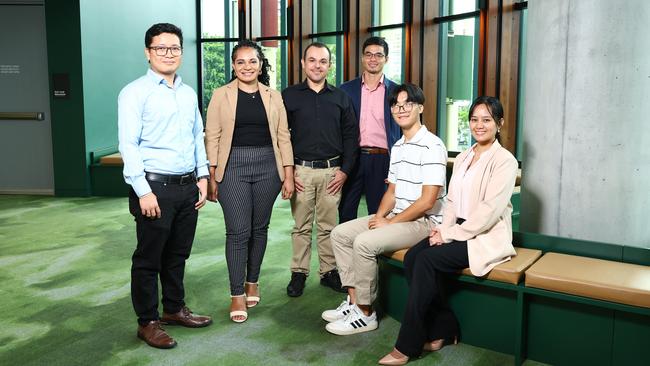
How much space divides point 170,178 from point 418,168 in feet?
4.35

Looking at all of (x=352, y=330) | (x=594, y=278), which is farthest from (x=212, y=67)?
(x=594, y=278)

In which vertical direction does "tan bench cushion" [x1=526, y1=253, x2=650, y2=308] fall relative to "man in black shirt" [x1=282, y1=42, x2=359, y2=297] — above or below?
below

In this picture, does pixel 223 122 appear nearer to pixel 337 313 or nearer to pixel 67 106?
pixel 337 313

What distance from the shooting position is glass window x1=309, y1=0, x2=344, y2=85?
10155 mm

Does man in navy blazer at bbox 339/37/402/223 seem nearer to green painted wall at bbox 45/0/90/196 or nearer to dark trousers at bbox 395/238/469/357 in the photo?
dark trousers at bbox 395/238/469/357

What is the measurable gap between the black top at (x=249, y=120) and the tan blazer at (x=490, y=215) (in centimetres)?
126

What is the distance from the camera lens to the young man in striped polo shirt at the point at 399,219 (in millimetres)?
3436

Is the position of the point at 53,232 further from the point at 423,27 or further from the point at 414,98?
the point at 423,27

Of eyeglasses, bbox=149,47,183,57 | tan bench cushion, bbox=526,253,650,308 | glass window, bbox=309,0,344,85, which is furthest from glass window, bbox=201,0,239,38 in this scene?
tan bench cushion, bbox=526,253,650,308

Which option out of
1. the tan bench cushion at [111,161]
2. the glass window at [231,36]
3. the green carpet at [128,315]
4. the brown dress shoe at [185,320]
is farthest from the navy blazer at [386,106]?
the glass window at [231,36]

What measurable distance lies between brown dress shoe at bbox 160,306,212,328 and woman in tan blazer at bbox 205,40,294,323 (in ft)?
0.61

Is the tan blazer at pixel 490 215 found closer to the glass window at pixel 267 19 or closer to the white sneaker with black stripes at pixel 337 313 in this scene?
the white sneaker with black stripes at pixel 337 313

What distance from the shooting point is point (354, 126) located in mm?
4188

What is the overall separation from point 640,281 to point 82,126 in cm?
717
